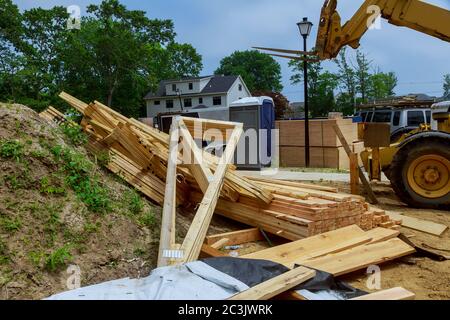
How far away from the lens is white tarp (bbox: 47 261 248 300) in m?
3.19

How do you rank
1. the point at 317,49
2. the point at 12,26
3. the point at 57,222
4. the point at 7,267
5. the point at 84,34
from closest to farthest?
the point at 7,267 → the point at 57,222 → the point at 317,49 → the point at 12,26 → the point at 84,34

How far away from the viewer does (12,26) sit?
33688 mm

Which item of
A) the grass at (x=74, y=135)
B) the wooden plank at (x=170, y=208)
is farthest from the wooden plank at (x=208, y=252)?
the grass at (x=74, y=135)

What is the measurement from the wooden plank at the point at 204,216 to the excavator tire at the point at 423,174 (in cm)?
354

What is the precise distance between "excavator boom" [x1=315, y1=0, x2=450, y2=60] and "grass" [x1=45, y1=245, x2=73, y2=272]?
612 cm

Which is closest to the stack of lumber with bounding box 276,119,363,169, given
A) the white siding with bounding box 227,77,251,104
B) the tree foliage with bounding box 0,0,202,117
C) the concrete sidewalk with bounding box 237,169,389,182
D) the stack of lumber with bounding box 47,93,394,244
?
the concrete sidewalk with bounding box 237,169,389,182

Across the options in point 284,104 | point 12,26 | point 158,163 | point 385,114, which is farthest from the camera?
point 284,104

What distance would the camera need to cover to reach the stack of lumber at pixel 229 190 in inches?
215

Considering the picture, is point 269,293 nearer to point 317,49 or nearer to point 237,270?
point 237,270

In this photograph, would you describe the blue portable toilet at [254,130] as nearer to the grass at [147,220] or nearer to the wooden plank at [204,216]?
the wooden plank at [204,216]

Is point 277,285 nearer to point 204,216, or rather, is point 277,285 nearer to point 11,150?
point 204,216

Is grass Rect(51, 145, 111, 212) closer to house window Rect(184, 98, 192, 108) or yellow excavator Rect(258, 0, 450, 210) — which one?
yellow excavator Rect(258, 0, 450, 210)
